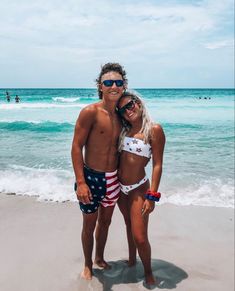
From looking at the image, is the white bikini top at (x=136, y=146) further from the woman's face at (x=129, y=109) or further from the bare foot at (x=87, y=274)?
the bare foot at (x=87, y=274)

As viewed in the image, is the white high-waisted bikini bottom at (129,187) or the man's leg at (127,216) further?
the man's leg at (127,216)

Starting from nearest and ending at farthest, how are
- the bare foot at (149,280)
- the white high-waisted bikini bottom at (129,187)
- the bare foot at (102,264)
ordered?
the white high-waisted bikini bottom at (129,187) < the bare foot at (149,280) < the bare foot at (102,264)

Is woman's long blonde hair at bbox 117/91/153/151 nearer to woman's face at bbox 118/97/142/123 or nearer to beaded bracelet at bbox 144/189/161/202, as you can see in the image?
woman's face at bbox 118/97/142/123

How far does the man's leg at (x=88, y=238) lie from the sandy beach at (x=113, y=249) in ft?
0.33

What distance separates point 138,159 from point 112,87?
0.77m

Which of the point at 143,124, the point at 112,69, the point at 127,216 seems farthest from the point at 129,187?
the point at 112,69

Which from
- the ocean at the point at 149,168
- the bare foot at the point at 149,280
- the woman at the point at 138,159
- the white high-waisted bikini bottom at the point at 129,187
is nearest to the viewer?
the woman at the point at 138,159

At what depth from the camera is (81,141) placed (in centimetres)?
342

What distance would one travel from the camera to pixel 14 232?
4.90 metres

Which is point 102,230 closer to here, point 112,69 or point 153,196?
point 153,196

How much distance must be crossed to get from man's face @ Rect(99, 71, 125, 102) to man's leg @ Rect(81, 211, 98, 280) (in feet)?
4.01

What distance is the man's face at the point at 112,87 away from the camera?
3.42 m

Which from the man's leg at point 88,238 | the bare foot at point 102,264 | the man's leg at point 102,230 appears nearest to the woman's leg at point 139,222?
the man's leg at point 102,230

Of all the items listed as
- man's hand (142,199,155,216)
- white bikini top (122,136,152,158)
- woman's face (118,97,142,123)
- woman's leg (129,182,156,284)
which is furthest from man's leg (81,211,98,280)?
woman's face (118,97,142,123)
